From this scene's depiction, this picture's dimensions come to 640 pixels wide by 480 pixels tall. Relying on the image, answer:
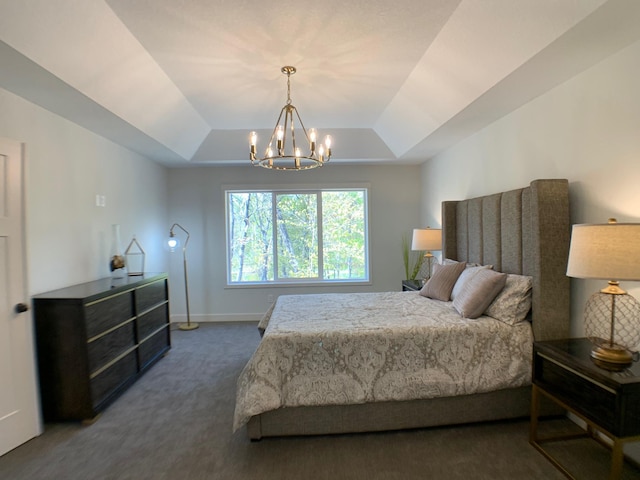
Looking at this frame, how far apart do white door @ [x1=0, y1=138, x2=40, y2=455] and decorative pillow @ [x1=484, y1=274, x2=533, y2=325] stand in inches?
132

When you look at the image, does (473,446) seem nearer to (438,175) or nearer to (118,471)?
(118,471)

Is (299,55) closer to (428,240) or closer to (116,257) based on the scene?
(428,240)

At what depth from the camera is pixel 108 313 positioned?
8.77 ft

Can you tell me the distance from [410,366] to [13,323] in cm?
267

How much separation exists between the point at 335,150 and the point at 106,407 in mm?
3730

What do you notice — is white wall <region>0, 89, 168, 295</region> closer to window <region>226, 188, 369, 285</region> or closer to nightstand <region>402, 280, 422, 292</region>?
window <region>226, 188, 369, 285</region>

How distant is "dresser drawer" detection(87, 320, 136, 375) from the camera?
2.45 m

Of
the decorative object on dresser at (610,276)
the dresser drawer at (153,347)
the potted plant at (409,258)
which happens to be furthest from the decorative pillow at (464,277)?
the dresser drawer at (153,347)

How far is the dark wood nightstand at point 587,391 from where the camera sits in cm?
151

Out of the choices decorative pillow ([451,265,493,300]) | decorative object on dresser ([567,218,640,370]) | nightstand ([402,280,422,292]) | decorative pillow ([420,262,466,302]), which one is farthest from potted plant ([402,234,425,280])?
decorative object on dresser ([567,218,640,370])

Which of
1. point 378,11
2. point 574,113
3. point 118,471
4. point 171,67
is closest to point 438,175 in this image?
point 574,113

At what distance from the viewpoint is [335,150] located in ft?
14.7

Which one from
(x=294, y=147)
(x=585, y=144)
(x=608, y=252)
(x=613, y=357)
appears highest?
(x=294, y=147)

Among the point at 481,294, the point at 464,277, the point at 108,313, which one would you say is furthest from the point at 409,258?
the point at 108,313
